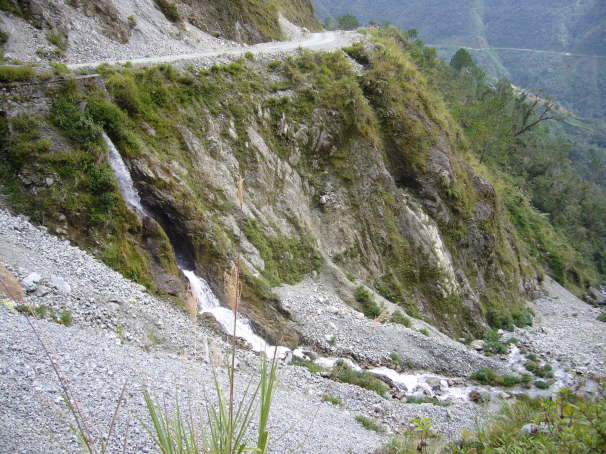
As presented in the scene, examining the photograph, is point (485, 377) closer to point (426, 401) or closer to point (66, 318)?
point (426, 401)

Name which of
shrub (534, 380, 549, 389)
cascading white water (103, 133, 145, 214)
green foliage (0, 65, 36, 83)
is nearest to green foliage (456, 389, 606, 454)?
cascading white water (103, 133, 145, 214)

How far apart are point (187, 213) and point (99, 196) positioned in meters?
2.96

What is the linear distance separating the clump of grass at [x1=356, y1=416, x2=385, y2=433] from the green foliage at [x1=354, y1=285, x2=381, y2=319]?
711cm

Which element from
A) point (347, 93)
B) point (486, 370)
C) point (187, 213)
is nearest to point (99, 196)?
point (187, 213)

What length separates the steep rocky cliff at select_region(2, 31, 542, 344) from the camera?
477 inches

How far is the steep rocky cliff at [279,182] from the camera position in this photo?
39.8 feet

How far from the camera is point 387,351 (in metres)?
15.9

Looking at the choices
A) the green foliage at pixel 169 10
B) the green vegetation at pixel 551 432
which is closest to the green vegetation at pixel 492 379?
the green vegetation at pixel 551 432

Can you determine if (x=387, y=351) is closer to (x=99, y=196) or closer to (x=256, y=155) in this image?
(x=256, y=155)

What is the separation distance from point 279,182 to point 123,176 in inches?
316

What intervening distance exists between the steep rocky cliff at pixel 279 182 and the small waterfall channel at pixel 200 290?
349 mm

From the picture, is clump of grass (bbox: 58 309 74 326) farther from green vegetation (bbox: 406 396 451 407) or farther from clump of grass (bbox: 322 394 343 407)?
green vegetation (bbox: 406 396 451 407)

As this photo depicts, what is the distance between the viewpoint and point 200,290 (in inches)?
543

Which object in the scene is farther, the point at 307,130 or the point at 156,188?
the point at 307,130
